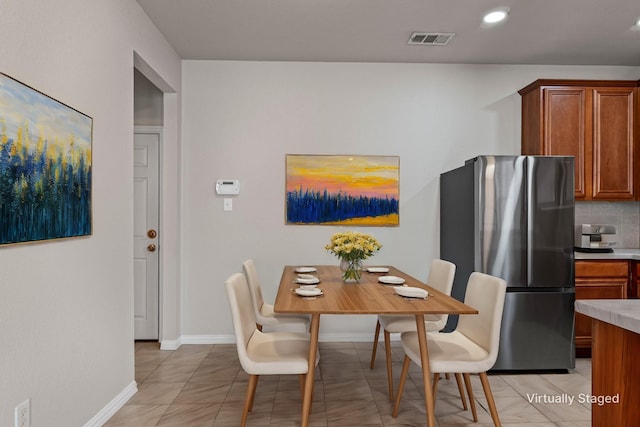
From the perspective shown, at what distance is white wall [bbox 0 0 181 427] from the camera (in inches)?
64.6

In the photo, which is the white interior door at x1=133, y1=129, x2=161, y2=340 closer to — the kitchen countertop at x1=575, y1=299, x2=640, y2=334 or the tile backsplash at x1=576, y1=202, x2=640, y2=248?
the kitchen countertop at x1=575, y1=299, x2=640, y2=334

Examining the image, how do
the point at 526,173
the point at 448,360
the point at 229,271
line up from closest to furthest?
the point at 448,360
the point at 526,173
the point at 229,271

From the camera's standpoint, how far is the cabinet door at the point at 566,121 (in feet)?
11.8

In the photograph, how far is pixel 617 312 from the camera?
125 cm

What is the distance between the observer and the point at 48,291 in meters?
1.83

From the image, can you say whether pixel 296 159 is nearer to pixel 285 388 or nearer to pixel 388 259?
pixel 388 259

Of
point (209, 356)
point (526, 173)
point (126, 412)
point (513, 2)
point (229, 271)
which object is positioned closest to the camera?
point (126, 412)

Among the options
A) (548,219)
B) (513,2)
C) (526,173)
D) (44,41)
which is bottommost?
(548,219)

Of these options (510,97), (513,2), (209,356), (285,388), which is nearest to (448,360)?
(285,388)

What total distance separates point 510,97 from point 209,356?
3764mm

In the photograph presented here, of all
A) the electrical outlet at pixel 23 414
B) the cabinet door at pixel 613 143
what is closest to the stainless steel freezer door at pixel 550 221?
the cabinet door at pixel 613 143

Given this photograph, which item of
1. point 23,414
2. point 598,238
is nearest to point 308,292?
point 23,414

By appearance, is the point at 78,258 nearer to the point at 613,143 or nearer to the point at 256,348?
the point at 256,348

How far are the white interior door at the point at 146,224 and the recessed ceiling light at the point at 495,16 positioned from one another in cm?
303
